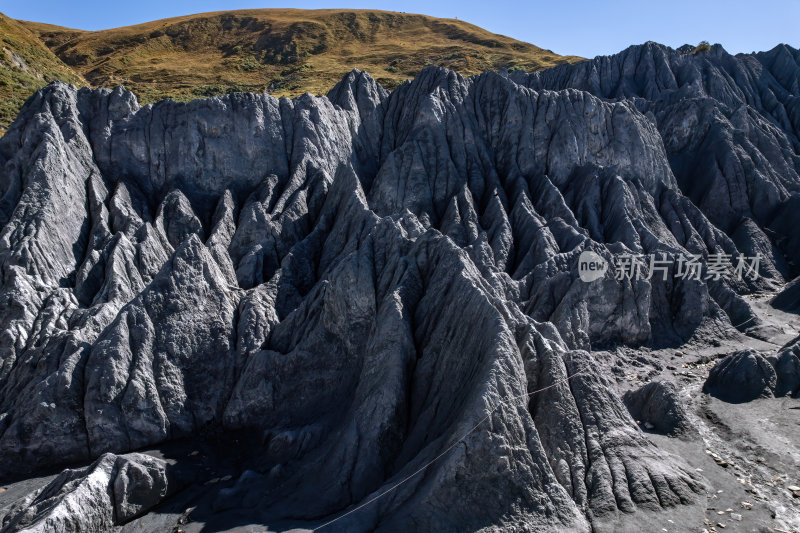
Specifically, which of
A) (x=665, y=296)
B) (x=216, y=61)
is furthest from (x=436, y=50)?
(x=665, y=296)

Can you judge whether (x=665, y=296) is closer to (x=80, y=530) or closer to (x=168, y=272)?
(x=168, y=272)

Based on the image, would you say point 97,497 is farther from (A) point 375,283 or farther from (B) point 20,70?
(B) point 20,70

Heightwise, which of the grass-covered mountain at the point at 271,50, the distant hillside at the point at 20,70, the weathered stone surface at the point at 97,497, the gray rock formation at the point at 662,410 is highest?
the grass-covered mountain at the point at 271,50

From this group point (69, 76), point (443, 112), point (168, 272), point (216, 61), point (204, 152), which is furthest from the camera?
point (216, 61)

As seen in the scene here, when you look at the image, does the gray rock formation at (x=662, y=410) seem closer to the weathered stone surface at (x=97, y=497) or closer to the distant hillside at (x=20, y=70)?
the weathered stone surface at (x=97, y=497)

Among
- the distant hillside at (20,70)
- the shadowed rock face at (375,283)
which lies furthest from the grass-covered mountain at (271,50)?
the shadowed rock face at (375,283)

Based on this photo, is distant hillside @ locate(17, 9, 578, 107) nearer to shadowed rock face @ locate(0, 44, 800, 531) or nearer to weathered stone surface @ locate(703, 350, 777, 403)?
shadowed rock face @ locate(0, 44, 800, 531)
